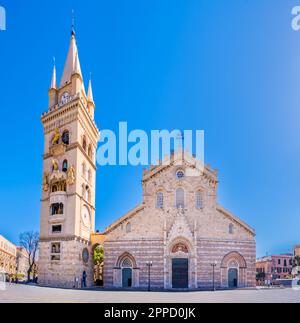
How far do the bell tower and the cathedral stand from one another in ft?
0.39

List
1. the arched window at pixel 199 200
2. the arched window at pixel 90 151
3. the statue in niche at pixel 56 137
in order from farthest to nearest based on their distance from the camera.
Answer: the arched window at pixel 90 151
the statue in niche at pixel 56 137
the arched window at pixel 199 200

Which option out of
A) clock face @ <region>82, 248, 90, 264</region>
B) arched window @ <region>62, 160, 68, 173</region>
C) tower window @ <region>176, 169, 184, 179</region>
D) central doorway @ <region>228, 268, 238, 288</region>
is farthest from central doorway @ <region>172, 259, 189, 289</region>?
arched window @ <region>62, 160, 68, 173</region>

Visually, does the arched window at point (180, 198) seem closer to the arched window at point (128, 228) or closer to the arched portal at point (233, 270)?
the arched window at point (128, 228)

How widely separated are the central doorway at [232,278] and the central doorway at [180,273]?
17.1ft

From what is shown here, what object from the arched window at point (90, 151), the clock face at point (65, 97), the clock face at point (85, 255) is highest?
the clock face at point (65, 97)

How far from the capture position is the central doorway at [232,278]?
51.2m

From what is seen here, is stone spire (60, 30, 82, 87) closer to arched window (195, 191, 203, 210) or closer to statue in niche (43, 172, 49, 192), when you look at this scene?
statue in niche (43, 172, 49, 192)

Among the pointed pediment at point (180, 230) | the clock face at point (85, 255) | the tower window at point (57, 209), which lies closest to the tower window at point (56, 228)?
the tower window at point (57, 209)

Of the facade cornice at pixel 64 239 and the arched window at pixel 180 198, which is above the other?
the arched window at pixel 180 198

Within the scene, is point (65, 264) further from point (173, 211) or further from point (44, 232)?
point (173, 211)

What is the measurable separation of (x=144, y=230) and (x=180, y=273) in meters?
6.72

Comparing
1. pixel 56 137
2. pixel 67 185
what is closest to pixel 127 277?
pixel 67 185

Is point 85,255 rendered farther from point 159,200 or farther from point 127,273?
point 159,200

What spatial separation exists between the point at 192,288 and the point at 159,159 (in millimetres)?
16684
